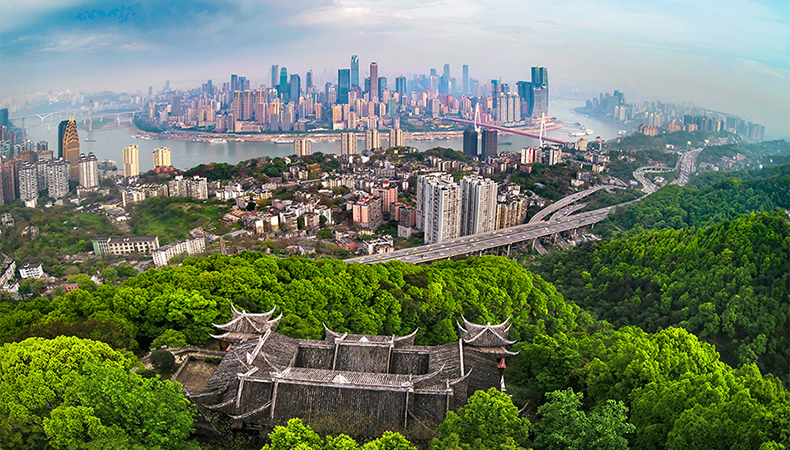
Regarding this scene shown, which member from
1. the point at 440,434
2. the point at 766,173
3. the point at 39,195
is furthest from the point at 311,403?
the point at 766,173

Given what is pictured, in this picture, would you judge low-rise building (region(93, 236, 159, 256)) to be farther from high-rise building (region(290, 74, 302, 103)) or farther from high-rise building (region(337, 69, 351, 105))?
high-rise building (region(290, 74, 302, 103))

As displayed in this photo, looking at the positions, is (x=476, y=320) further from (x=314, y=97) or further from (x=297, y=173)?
(x=314, y=97)

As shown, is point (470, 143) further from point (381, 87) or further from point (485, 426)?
point (485, 426)

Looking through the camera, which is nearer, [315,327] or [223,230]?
[315,327]

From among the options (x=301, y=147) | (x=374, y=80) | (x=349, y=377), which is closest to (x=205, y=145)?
(x=301, y=147)

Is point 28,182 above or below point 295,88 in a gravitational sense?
below

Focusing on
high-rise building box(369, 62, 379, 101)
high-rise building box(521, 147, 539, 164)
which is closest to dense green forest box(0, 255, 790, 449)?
high-rise building box(521, 147, 539, 164)
